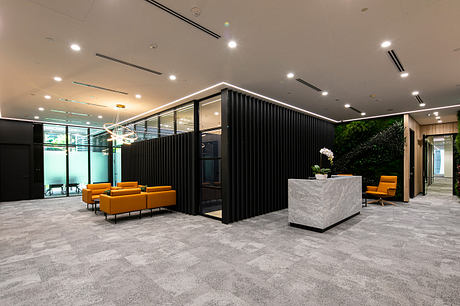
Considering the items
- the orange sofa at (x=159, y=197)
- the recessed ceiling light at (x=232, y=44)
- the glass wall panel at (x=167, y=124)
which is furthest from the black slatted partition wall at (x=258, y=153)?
the glass wall panel at (x=167, y=124)

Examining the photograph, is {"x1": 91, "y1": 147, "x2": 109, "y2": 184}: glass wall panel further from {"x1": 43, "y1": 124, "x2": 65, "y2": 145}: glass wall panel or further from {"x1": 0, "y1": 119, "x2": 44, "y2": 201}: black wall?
{"x1": 0, "y1": 119, "x2": 44, "y2": 201}: black wall

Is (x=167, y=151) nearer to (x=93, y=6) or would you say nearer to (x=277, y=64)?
(x=277, y=64)

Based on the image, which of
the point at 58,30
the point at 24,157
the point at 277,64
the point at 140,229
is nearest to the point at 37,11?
the point at 58,30

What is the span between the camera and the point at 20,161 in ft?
33.3

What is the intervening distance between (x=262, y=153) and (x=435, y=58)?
425 centimetres

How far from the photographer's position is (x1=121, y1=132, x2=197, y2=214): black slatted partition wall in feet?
22.8

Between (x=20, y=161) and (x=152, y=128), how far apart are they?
6.40m

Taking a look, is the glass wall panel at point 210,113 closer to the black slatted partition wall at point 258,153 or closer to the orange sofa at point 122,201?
the black slatted partition wall at point 258,153

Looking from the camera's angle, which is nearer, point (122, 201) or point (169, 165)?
point (122, 201)

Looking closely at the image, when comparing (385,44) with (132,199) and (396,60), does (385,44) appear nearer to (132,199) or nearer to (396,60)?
(396,60)

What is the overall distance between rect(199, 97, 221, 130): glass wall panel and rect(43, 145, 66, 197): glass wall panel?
27.8 ft

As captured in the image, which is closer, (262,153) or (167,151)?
(262,153)

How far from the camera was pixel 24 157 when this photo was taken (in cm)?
1026

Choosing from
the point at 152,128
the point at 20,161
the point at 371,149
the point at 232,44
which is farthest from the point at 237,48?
the point at 20,161
